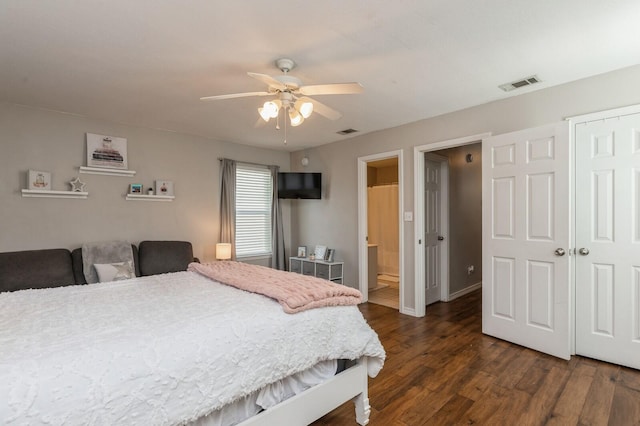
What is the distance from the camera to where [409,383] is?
2426mm

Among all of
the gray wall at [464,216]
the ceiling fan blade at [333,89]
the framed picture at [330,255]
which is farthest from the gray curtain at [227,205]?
the gray wall at [464,216]

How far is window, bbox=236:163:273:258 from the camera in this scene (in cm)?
509

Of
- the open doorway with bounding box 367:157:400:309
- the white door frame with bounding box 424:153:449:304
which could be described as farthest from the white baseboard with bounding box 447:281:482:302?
the open doorway with bounding box 367:157:400:309

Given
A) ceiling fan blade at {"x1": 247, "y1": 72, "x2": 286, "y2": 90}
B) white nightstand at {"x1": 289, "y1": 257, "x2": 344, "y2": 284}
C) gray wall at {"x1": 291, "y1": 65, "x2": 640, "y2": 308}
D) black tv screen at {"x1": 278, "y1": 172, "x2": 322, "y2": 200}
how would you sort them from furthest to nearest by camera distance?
black tv screen at {"x1": 278, "y1": 172, "x2": 322, "y2": 200}, white nightstand at {"x1": 289, "y1": 257, "x2": 344, "y2": 284}, gray wall at {"x1": 291, "y1": 65, "x2": 640, "y2": 308}, ceiling fan blade at {"x1": 247, "y1": 72, "x2": 286, "y2": 90}

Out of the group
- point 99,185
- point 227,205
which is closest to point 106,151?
point 99,185

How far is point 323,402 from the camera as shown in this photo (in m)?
1.79

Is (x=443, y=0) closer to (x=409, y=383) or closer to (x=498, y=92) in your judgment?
(x=498, y=92)

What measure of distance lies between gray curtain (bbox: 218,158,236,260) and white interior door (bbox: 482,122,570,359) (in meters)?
3.39

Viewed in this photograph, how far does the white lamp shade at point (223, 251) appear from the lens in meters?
4.47

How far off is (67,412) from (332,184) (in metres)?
4.32

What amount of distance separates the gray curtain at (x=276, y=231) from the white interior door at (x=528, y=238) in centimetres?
311

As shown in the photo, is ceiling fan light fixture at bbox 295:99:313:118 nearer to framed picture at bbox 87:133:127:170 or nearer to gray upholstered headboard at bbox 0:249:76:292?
framed picture at bbox 87:133:127:170

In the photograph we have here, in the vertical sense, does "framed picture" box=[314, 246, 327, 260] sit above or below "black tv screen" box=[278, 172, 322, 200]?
below

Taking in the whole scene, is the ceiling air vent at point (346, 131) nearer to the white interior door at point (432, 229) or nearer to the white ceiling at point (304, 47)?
the white ceiling at point (304, 47)
